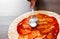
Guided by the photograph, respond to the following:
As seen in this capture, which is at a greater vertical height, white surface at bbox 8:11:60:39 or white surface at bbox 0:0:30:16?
white surface at bbox 0:0:30:16

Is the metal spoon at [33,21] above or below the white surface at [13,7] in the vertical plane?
below

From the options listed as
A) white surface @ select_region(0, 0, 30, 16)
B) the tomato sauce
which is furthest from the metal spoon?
white surface @ select_region(0, 0, 30, 16)

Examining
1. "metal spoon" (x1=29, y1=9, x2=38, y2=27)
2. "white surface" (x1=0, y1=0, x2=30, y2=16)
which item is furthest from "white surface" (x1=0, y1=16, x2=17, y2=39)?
"metal spoon" (x1=29, y1=9, x2=38, y2=27)

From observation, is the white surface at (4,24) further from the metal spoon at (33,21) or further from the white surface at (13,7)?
the metal spoon at (33,21)

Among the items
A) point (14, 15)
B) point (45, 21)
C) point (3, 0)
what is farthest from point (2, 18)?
point (45, 21)

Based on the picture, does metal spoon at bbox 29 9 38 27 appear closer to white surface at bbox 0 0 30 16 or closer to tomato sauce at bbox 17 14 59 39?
tomato sauce at bbox 17 14 59 39

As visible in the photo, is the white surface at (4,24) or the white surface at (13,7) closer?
the white surface at (4,24)

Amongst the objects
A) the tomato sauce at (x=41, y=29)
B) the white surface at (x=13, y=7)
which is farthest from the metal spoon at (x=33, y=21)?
the white surface at (x=13, y=7)

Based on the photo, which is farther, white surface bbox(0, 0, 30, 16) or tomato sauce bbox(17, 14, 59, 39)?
white surface bbox(0, 0, 30, 16)
